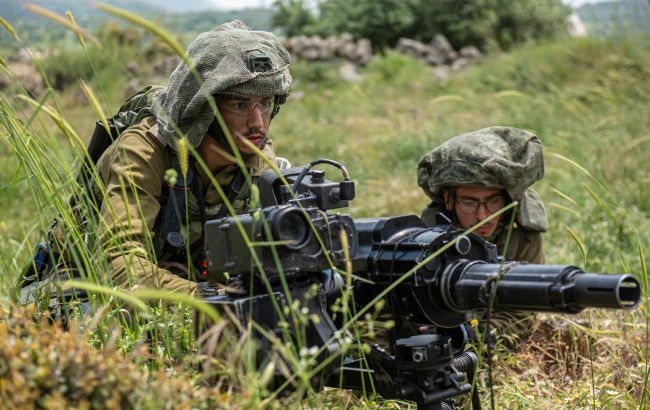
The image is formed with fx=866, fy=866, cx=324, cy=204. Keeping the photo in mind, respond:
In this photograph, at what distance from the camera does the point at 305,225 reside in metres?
2.16

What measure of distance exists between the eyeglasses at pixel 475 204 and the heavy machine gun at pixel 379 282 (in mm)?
1560

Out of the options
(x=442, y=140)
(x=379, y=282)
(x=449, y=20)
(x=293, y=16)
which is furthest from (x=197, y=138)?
(x=293, y=16)

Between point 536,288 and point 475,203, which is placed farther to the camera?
point 475,203

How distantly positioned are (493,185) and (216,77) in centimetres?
151

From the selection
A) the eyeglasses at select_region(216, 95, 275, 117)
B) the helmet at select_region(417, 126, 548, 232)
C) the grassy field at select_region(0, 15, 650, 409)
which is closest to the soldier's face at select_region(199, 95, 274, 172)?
the eyeglasses at select_region(216, 95, 275, 117)

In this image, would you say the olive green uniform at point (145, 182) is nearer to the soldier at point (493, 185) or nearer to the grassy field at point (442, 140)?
the grassy field at point (442, 140)

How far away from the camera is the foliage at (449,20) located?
18.4 meters

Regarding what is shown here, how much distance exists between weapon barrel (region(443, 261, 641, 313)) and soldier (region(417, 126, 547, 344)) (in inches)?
68.8

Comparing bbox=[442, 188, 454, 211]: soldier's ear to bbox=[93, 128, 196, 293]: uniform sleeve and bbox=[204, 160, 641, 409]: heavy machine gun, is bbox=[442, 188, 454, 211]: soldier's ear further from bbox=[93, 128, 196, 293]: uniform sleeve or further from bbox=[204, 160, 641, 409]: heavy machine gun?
bbox=[204, 160, 641, 409]: heavy machine gun

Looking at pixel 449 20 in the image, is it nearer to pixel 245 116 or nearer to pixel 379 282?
pixel 245 116

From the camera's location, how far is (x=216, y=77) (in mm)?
3295

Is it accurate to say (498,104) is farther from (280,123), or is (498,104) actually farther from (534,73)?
(280,123)

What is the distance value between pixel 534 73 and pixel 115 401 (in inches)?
411

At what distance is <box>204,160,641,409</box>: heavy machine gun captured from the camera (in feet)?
6.61
